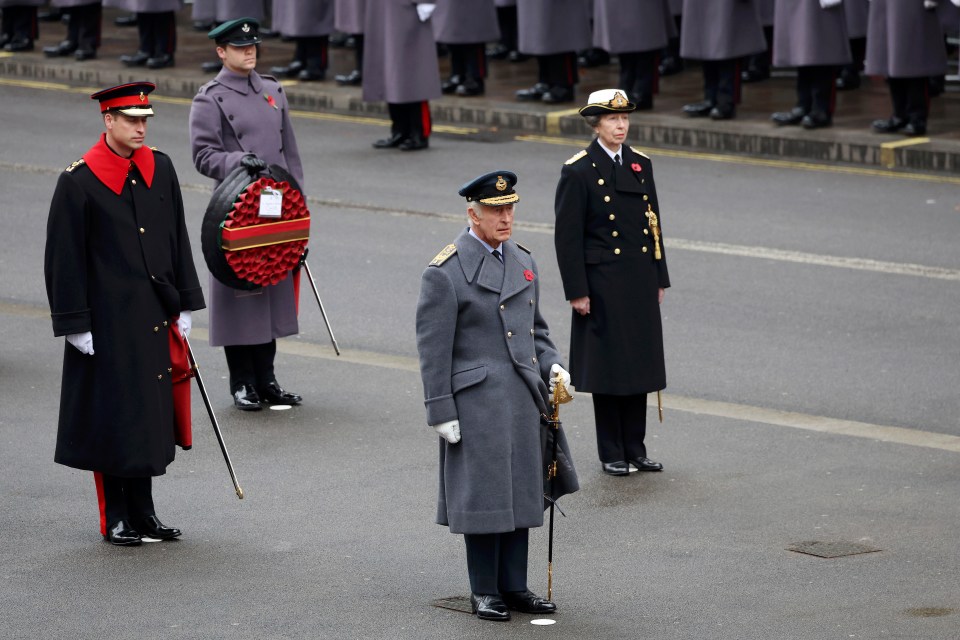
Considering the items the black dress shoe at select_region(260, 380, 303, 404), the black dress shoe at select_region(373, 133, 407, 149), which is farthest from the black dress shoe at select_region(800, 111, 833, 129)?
the black dress shoe at select_region(260, 380, 303, 404)

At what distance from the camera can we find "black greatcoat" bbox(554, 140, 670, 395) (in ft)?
30.0

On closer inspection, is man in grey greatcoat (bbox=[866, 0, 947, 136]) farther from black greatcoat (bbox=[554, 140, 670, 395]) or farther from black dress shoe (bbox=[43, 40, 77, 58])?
black dress shoe (bbox=[43, 40, 77, 58])

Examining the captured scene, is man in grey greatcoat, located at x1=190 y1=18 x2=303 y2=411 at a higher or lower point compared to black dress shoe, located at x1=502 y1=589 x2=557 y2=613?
higher

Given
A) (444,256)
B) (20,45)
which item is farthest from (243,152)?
(20,45)

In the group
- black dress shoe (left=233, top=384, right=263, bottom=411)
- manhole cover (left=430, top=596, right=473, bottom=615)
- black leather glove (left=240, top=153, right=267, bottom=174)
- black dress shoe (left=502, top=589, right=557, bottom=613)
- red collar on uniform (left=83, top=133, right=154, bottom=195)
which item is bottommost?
black dress shoe (left=233, top=384, right=263, bottom=411)

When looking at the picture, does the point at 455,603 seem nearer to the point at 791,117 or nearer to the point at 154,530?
the point at 154,530

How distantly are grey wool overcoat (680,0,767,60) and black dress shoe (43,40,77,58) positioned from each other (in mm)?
9170

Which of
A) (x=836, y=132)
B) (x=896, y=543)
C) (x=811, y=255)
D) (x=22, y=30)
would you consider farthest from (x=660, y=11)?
(x=896, y=543)

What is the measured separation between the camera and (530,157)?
1830 cm

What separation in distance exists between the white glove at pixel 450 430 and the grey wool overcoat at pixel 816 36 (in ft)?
39.8

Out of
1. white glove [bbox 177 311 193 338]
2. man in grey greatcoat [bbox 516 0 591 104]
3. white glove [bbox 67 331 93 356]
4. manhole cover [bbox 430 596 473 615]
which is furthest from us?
man in grey greatcoat [bbox 516 0 591 104]

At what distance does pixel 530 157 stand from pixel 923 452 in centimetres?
924

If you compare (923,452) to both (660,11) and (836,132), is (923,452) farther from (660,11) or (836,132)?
(660,11)

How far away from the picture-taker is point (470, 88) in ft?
70.4
